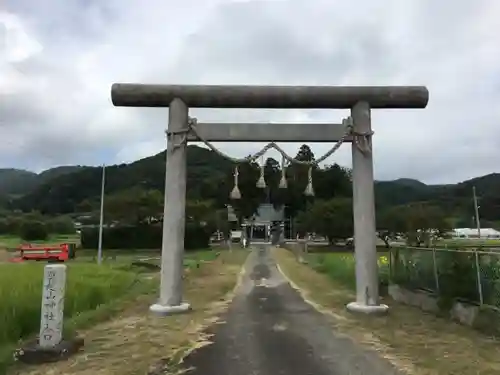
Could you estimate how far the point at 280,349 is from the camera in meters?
6.49

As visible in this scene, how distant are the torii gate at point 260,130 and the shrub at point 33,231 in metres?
45.4

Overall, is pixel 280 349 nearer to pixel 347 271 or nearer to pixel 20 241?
pixel 347 271

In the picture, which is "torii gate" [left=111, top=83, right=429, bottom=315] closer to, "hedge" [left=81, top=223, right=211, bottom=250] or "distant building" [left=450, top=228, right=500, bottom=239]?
"hedge" [left=81, top=223, right=211, bottom=250]

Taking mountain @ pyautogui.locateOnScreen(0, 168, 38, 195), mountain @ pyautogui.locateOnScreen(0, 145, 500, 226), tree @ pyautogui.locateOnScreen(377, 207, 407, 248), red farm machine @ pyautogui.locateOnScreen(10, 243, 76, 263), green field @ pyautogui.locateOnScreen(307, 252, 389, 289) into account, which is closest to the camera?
green field @ pyautogui.locateOnScreen(307, 252, 389, 289)

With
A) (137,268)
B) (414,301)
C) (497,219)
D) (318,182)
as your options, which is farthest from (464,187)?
(414,301)

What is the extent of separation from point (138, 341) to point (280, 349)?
219 centimetres

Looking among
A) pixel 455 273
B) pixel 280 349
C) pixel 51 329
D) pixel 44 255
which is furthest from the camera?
pixel 44 255

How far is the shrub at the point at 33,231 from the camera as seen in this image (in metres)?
50.0

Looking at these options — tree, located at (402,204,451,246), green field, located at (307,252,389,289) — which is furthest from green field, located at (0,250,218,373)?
tree, located at (402,204,451,246)

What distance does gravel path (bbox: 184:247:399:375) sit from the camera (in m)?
5.55

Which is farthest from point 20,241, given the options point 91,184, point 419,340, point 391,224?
point 419,340

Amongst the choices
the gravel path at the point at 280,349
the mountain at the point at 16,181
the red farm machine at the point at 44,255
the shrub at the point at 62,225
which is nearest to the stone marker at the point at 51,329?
the gravel path at the point at 280,349

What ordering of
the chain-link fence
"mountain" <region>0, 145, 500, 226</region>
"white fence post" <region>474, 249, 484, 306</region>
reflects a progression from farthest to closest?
"mountain" <region>0, 145, 500, 226</region> < "white fence post" <region>474, 249, 484, 306</region> < the chain-link fence

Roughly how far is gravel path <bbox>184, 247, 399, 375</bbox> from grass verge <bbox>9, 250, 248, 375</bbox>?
1.10ft
